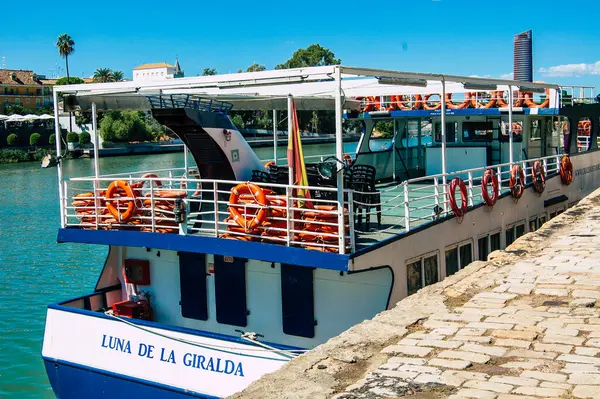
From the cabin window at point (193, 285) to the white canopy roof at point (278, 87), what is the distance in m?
2.46

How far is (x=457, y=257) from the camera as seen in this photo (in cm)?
1190

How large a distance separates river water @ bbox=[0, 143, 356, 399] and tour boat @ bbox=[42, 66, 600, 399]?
391 centimetres

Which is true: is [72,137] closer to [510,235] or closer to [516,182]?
[510,235]

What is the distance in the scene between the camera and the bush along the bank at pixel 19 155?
73812 mm

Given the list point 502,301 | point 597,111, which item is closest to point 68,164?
point 597,111

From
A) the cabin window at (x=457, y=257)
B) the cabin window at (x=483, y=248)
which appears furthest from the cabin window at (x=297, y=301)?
the cabin window at (x=483, y=248)

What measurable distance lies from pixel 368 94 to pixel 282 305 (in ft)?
17.3

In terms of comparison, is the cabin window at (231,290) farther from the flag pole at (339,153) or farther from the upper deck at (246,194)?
the flag pole at (339,153)

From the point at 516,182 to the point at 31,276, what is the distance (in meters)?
15.3

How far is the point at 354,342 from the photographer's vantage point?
23.8 ft

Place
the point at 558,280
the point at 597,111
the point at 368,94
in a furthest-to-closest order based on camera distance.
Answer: the point at 597,111 < the point at 368,94 < the point at 558,280

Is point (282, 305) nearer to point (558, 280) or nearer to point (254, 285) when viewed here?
point (254, 285)

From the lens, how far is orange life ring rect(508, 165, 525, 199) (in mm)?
13742

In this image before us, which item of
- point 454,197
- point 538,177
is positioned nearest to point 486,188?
Answer: point 454,197
